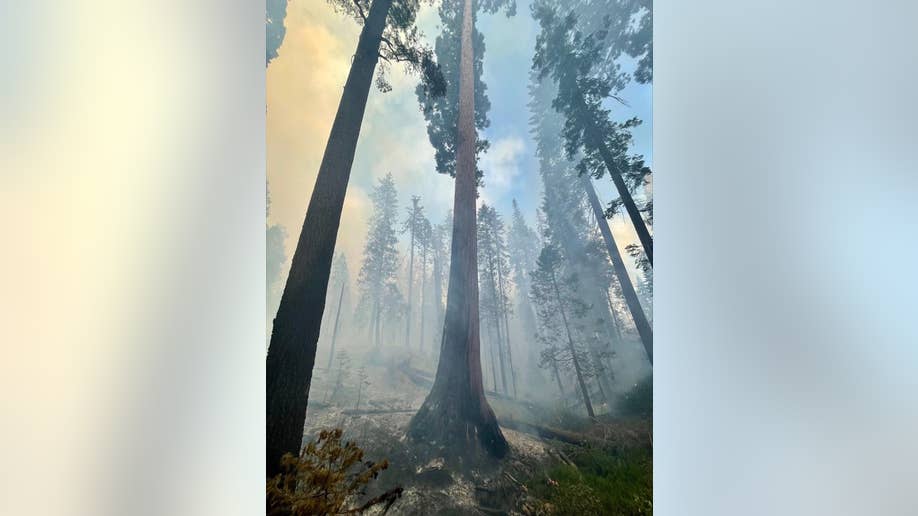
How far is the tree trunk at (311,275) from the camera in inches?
47.7

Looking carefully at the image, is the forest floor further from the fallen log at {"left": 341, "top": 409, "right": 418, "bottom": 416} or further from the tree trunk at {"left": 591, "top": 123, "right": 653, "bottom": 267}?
the tree trunk at {"left": 591, "top": 123, "right": 653, "bottom": 267}

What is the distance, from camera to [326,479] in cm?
124

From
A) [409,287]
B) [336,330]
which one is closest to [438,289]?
[409,287]

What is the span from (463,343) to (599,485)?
539mm

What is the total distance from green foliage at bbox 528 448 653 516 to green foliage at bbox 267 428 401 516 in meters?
0.43

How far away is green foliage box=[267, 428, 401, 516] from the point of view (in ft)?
3.96

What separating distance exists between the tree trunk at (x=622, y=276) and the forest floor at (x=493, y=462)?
226 mm

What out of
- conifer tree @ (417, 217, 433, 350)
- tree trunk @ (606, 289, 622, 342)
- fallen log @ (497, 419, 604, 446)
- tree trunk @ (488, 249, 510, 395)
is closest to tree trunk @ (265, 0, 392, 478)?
conifer tree @ (417, 217, 433, 350)

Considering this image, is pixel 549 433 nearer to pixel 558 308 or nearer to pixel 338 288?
pixel 558 308
